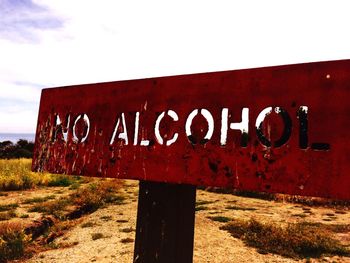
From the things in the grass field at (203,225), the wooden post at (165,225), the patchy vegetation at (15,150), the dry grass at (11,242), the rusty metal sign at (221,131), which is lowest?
the dry grass at (11,242)

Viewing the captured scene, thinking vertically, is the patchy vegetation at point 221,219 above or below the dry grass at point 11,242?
above

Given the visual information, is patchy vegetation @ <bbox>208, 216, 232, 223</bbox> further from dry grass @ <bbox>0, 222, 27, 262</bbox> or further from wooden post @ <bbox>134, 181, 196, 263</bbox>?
wooden post @ <bbox>134, 181, 196, 263</bbox>

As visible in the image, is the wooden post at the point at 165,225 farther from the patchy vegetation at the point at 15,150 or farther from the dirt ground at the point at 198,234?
the patchy vegetation at the point at 15,150

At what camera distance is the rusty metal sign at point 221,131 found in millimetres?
902

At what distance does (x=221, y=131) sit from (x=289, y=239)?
5069mm

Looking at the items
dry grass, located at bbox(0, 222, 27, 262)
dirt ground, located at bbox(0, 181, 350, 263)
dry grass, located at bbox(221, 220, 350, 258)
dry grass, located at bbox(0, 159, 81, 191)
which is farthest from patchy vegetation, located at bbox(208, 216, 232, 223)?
dry grass, located at bbox(0, 159, 81, 191)

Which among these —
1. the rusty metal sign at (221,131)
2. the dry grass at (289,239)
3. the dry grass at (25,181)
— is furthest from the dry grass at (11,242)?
the dry grass at (25,181)

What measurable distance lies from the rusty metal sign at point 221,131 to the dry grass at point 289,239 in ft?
14.5

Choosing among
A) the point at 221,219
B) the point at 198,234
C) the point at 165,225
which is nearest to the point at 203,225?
the point at 198,234

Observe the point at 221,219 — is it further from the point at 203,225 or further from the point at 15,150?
the point at 15,150

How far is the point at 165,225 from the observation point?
1205mm

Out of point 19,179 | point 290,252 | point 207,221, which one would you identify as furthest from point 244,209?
point 19,179

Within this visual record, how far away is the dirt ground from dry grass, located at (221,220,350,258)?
0.21 m

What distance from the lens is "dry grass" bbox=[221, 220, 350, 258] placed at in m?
5.08
